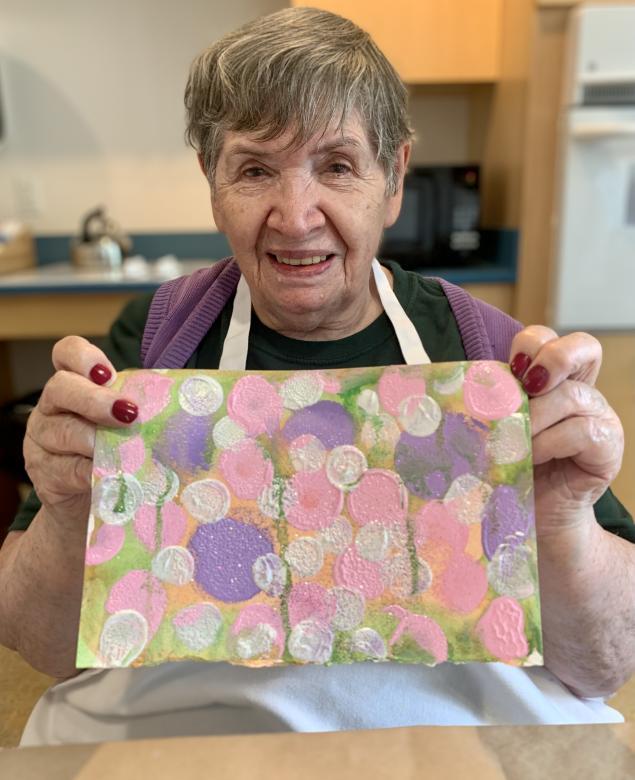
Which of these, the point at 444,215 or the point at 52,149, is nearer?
the point at 444,215

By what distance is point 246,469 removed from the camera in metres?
0.69

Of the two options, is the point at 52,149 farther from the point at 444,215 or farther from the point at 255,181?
the point at 255,181

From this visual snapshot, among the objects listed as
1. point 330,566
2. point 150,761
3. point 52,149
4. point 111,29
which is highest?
point 111,29

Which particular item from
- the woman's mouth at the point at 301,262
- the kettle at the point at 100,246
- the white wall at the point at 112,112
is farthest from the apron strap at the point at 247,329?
the white wall at the point at 112,112

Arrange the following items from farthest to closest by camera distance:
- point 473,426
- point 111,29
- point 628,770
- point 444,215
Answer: point 111,29, point 444,215, point 473,426, point 628,770

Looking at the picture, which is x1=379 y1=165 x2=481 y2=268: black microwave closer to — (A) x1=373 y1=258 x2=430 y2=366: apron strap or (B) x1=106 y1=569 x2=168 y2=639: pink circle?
(A) x1=373 y1=258 x2=430 y2=366: apron strap

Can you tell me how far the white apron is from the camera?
0.78 metres

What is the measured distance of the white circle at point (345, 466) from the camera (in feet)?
2.23

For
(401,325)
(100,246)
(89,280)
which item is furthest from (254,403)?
(100,246)

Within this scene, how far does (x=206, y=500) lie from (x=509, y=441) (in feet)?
1.00

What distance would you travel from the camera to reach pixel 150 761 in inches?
23.2

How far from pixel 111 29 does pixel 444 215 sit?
4.68 ft

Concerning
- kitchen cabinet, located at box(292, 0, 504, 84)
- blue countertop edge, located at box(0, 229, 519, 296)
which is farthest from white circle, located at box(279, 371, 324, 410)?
kitchen cabinet, located at box(292, 0, 504, 84)

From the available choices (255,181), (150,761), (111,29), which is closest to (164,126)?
(111,29)
